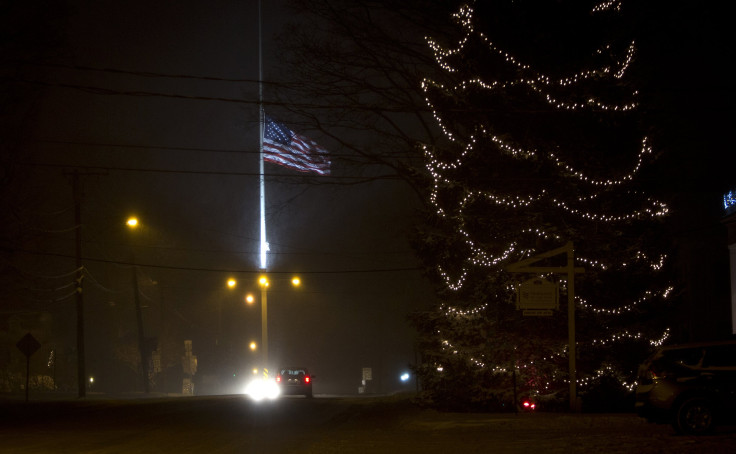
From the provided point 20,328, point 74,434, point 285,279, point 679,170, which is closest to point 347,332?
point 285,279

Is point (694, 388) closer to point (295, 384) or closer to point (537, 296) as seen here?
point (537, 296)

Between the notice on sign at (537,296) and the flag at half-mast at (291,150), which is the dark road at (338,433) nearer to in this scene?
the notice on sign at (537,296)

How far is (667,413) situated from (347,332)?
66347 mm

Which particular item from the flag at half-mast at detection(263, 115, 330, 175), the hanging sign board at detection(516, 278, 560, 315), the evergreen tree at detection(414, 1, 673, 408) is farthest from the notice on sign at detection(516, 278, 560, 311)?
the flag at half-mast at detection(263, 115, 330, 175)

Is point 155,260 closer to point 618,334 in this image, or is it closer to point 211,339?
point 211,339

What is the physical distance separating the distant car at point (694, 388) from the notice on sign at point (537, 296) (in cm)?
462

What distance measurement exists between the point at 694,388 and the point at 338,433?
7.06 m

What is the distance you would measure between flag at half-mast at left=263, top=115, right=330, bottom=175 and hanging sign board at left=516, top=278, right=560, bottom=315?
9625 mm

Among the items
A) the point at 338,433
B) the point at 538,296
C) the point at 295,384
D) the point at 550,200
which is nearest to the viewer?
the point at 338,433

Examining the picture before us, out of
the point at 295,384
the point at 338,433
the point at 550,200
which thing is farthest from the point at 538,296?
the point at 295,384

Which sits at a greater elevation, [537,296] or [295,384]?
[537,296]

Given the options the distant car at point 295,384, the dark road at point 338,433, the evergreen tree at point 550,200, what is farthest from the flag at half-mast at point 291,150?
the distant car at point 295,384

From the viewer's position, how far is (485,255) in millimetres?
21047

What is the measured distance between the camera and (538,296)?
710 inches
